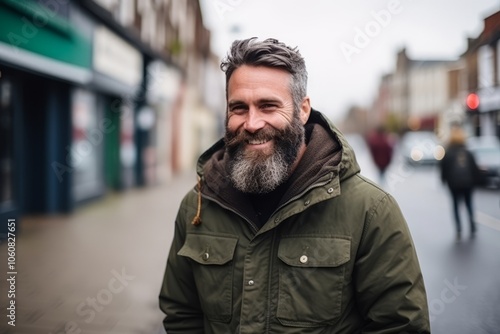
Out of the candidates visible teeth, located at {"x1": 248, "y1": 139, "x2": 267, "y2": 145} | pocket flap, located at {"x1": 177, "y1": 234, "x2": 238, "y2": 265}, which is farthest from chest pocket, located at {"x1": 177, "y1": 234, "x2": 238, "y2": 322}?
visible teeth, located at {"x1": 248, "y1": 139, "x2": 267, "y2": 145}

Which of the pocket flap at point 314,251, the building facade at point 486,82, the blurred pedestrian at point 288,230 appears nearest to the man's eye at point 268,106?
the blurred pedestrian at point 288,230

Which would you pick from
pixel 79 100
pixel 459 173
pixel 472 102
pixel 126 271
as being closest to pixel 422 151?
pixel 472 102

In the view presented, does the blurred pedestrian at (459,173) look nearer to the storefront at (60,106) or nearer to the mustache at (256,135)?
the mustache at (256,135)

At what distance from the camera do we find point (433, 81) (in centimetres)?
6481

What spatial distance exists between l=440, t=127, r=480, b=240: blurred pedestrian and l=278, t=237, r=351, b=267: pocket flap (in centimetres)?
733

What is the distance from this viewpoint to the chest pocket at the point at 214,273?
1.84 m

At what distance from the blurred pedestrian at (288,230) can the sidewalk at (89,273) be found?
2.76 m

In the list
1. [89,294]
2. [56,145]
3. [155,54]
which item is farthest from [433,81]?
[89,294]

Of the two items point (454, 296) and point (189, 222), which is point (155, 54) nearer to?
point (454, 296)

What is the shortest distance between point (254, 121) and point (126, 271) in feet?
16.2

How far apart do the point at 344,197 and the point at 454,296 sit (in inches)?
162

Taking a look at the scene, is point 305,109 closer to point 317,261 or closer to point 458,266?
point 317,261

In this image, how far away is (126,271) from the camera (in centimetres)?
628

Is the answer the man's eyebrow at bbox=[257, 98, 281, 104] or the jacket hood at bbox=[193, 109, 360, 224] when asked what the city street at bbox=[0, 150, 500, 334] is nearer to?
the jacket hood at bbox=[193, 109, 360, 224]
